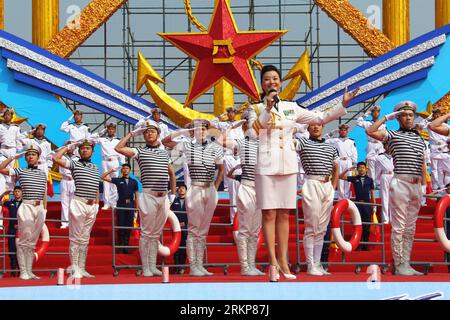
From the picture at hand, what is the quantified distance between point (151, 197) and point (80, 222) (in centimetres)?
105

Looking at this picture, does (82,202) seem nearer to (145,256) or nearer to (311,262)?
(145,256)

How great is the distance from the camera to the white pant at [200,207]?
1105 centimetres

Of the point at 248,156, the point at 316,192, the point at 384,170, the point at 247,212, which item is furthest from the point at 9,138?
the point at 316,192

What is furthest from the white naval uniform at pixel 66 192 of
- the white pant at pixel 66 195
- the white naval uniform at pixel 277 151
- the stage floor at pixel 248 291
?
the white naval uniform at pixel 277 151

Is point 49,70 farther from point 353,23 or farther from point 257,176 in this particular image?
point 257,176

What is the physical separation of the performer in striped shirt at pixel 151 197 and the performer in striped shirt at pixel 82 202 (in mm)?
798

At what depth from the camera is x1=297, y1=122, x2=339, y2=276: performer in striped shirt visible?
1033 cm

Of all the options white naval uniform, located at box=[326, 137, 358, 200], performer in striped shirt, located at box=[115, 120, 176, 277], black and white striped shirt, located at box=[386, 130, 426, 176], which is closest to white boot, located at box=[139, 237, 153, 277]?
performer in striped shirt, located at box=[115, 120, 176, 277]

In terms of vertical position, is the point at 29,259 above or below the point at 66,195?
below

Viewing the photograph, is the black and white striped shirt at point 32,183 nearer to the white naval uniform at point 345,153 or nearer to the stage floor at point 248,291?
the stage floor at point 248,291

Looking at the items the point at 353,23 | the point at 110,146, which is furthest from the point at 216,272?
the point at 353,23

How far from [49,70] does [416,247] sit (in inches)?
306

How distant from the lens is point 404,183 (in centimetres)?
1016
